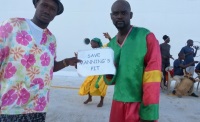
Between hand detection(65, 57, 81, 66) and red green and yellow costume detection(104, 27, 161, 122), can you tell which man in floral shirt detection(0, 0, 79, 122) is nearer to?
hand detection(65, 57, 81, 66)

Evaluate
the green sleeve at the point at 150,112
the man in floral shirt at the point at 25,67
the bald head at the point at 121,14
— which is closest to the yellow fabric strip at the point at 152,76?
Result: the green sleeve at the point at 150,112

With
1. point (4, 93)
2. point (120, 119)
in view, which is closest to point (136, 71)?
point (120, 119)

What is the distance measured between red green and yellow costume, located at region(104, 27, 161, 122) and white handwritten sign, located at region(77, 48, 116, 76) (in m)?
0.07

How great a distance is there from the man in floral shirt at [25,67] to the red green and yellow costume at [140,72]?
0.54 m

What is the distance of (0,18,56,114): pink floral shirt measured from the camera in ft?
5.31

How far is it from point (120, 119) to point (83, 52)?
0.60 m

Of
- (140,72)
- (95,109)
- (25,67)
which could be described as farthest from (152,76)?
(95,109)

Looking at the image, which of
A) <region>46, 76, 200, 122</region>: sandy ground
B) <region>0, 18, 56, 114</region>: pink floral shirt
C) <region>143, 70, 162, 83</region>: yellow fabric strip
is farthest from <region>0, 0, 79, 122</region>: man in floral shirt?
<region>46, 76, 200, 122</region>: sandy ground

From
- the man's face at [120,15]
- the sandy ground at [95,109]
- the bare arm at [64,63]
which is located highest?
the man's face at [120,15]

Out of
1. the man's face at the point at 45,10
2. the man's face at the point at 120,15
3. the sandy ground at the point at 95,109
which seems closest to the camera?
the man's face at the point at 45,10

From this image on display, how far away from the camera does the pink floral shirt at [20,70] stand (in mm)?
1619

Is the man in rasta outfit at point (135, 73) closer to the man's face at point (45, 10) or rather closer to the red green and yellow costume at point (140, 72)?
the red green and yellow costume at point (140, 72)

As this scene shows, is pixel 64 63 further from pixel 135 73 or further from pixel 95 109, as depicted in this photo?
pixel 95 109

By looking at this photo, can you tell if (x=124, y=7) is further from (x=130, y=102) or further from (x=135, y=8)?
(x=135, y=8)
